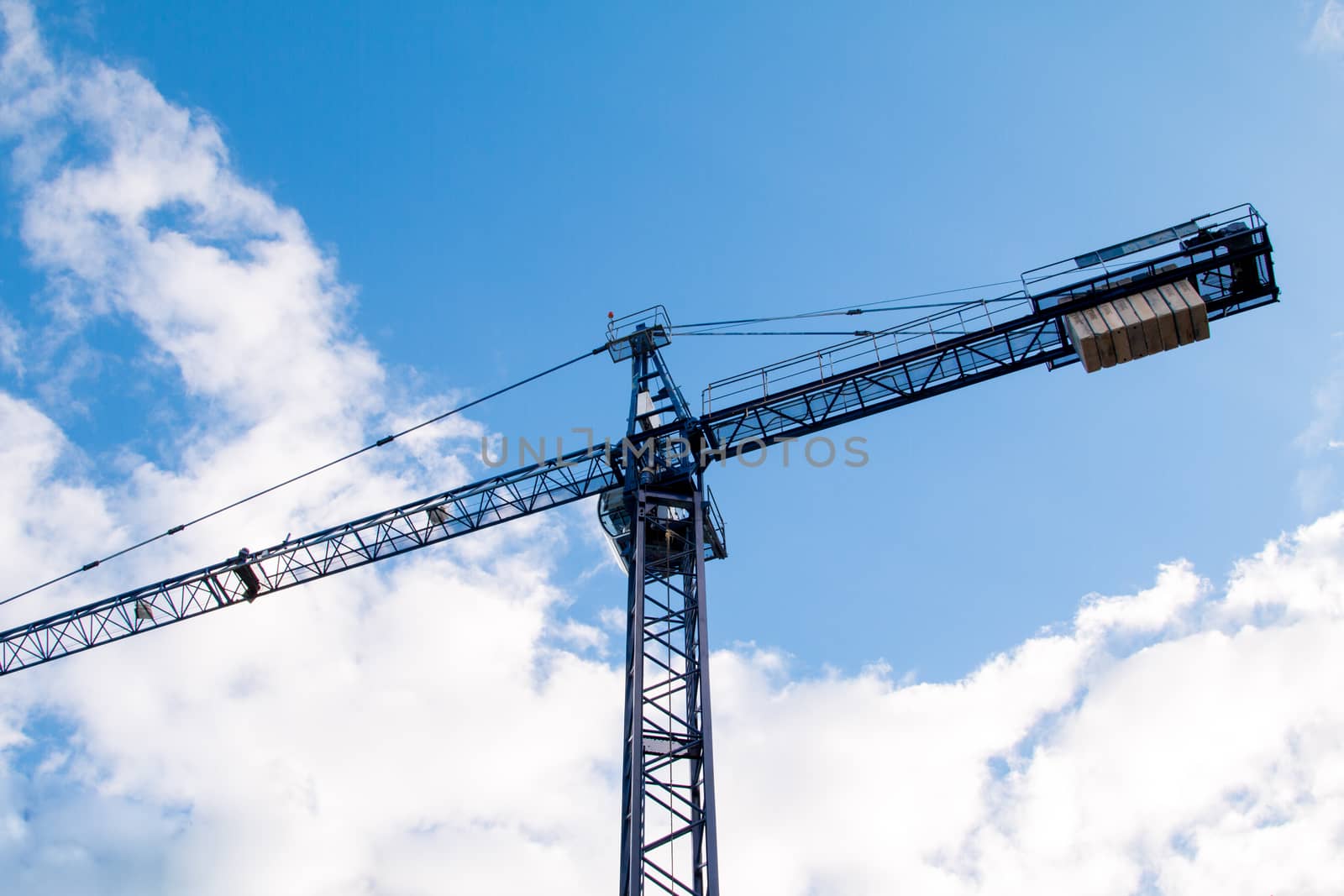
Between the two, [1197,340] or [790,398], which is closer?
[1197,340]

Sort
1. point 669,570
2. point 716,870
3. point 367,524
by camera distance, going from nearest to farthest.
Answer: point 716,870
point 669,570
point 367,524

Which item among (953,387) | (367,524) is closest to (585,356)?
(367,524)

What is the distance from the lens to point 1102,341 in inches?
1024

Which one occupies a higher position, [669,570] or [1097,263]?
[1097,263]

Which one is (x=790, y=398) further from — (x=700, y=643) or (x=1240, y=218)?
(x=1240, y=218)

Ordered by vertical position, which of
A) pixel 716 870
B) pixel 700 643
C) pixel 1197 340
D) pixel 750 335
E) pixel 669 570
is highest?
pixel 750 335

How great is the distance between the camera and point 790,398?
29.7 metres

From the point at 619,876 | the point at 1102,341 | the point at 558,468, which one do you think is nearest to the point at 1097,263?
the point at 1102,341

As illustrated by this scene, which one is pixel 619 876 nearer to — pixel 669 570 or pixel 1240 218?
pixel 669 570

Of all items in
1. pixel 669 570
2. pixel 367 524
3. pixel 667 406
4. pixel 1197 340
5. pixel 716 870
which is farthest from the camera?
pixel 367 524

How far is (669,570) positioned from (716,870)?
7765mm

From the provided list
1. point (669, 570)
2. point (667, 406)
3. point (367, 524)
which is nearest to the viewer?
point (669, 570)

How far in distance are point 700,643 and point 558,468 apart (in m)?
7.58

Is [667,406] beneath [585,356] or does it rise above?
beneath
